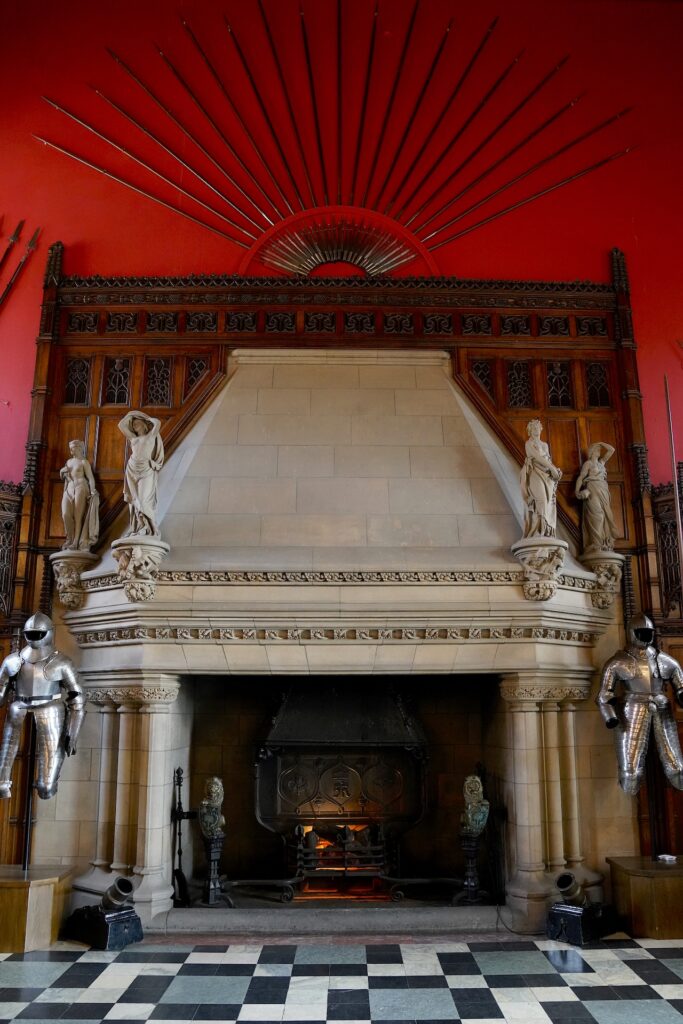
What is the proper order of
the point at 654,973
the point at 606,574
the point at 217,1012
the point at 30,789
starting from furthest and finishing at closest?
1. the point at 606,574
2. the point at 30,789
3. the point at 654,973
4. the point at 217,1012

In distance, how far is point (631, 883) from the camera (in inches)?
216

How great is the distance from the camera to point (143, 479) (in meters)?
5.86

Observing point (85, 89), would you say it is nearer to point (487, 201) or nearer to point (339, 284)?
point (339, 284)

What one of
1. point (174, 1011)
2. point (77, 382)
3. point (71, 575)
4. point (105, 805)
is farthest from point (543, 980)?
point (77, 382)

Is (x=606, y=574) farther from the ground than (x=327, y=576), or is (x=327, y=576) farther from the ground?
(x=606, y=574)

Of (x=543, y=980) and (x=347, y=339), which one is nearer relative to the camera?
(x=543, y=980)

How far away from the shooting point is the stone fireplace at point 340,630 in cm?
575

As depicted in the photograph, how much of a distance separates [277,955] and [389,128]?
7521mm

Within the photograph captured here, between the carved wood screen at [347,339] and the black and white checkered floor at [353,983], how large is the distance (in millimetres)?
3983

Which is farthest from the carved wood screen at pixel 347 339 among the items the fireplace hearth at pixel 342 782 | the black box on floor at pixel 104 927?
the black box on floor at pixel 104 927

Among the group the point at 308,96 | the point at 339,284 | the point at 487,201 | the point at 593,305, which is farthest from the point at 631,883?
the point at 308,96

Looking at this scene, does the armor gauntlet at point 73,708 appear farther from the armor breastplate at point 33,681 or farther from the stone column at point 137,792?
the stone column at point 137,792

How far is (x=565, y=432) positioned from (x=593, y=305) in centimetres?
133

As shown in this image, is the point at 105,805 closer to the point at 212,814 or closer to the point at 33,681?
the point at 212,814
